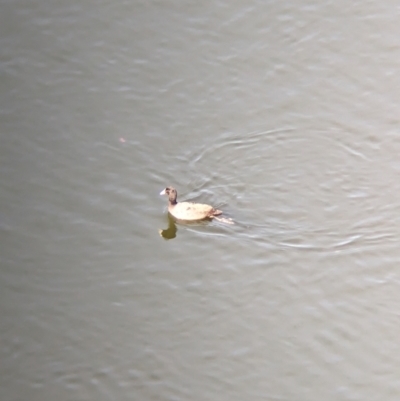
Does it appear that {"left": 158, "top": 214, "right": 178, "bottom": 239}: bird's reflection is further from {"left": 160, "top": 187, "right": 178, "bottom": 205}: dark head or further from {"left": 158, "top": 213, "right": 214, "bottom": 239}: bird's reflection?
{"left": 160, "top": 187, "right": 178, "bottom": 205}: dark head

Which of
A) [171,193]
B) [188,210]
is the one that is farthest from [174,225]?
[171,193]

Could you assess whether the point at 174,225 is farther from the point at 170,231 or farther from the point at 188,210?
the point at 188,210

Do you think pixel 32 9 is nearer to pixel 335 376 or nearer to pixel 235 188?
pixel 235 188

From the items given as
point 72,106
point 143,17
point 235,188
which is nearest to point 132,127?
point 72,106

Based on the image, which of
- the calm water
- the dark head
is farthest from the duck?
the calm water

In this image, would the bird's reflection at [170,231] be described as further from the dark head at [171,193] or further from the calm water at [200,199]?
the dark head at [171,193]
